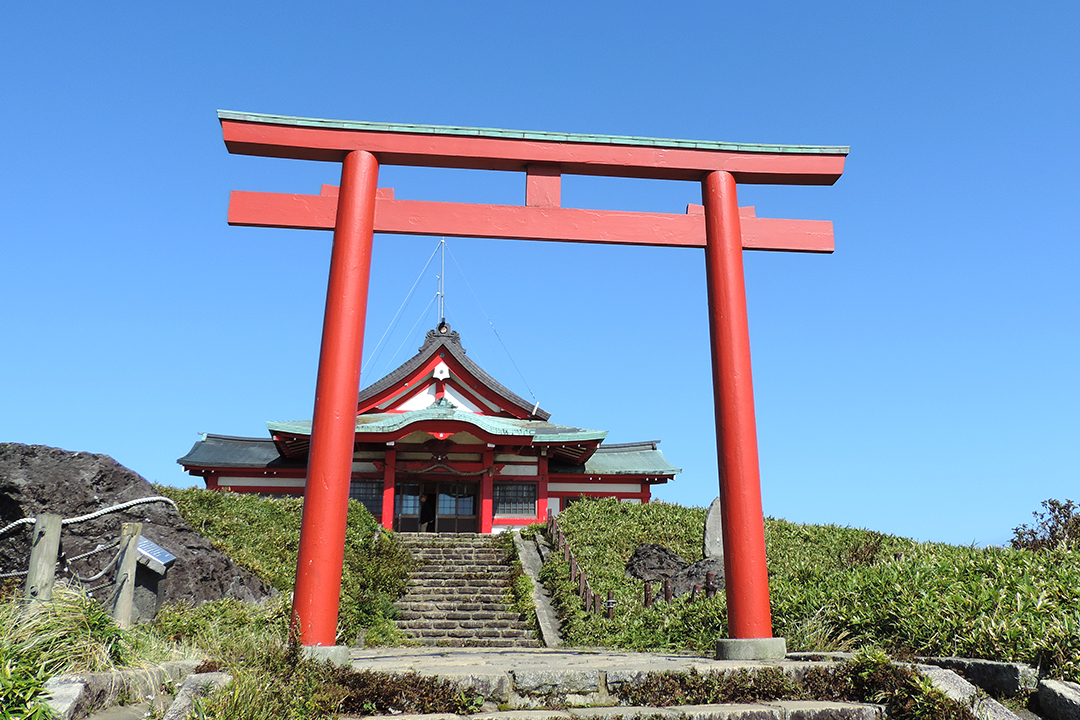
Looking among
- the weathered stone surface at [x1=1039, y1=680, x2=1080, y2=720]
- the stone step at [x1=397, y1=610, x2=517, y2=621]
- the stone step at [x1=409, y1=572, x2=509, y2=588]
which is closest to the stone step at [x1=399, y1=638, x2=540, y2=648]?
the stone step at [x1=397, y1=610, x2=517, y2=621]

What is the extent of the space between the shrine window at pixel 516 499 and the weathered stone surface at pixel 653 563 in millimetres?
5963

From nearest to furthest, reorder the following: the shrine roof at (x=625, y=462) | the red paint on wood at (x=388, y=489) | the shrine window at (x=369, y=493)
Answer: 1. the red paint on wood at (x=388, y=489)
2. the shrine window at (x=369, y=493)
3. the shrine roof at (x=625, y=462)

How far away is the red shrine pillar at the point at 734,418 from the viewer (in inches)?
243

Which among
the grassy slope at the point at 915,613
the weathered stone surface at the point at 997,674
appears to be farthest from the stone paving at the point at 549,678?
the grassy slope at the point at 915,613

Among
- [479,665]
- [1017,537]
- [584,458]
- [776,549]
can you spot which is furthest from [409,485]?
[479,665]

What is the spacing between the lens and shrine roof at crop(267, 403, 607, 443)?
1973 centimetres

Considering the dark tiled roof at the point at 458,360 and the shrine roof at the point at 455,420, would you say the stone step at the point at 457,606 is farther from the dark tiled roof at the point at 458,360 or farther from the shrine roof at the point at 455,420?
the dark tiled roof at the point at 458,360

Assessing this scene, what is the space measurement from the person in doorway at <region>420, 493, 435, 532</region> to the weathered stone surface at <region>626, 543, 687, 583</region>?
7705 mm

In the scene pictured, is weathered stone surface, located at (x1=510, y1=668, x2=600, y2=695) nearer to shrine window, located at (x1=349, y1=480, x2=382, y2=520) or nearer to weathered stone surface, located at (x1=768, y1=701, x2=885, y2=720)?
weathered stone surface, located at (x1=768, y1=701, x2=885, y2=720)

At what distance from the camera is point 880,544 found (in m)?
16.6

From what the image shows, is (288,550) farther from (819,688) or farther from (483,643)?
(819,688)

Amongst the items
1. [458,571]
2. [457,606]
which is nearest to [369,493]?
[458,571]

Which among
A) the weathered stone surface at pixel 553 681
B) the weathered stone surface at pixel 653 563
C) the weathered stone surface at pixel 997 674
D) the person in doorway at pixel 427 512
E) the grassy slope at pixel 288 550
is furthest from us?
the person in doorway at pixel 427 512

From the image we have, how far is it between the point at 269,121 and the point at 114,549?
5.11 metres
